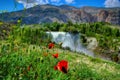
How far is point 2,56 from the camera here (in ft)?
16.8

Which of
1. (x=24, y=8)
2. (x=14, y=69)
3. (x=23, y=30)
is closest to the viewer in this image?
(x=14, y=69)

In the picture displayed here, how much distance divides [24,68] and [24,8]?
121 centimetres

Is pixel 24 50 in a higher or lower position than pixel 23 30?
lower

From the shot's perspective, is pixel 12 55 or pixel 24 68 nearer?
pixel 24 68

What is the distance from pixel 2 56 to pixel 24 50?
79.7 inches

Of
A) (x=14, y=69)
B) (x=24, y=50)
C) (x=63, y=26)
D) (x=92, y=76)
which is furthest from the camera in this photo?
(x=63, y=26)

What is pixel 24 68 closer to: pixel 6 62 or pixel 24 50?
pixel 6 62

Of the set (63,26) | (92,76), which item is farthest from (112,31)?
(92,76)

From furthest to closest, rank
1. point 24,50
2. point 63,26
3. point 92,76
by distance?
point 63,26 < point 92,76 < point 24,50

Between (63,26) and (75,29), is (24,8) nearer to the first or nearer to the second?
(75,29)

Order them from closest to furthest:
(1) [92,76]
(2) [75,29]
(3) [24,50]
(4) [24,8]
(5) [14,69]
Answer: (5) [14,69] < (4) [24,8] < (3) [24,50] < (1) [92,76] < (2) [75,29]

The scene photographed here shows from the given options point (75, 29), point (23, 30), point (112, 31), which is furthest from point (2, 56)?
point (112, 31)

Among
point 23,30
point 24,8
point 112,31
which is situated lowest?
point 112,31

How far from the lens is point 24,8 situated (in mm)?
5406
